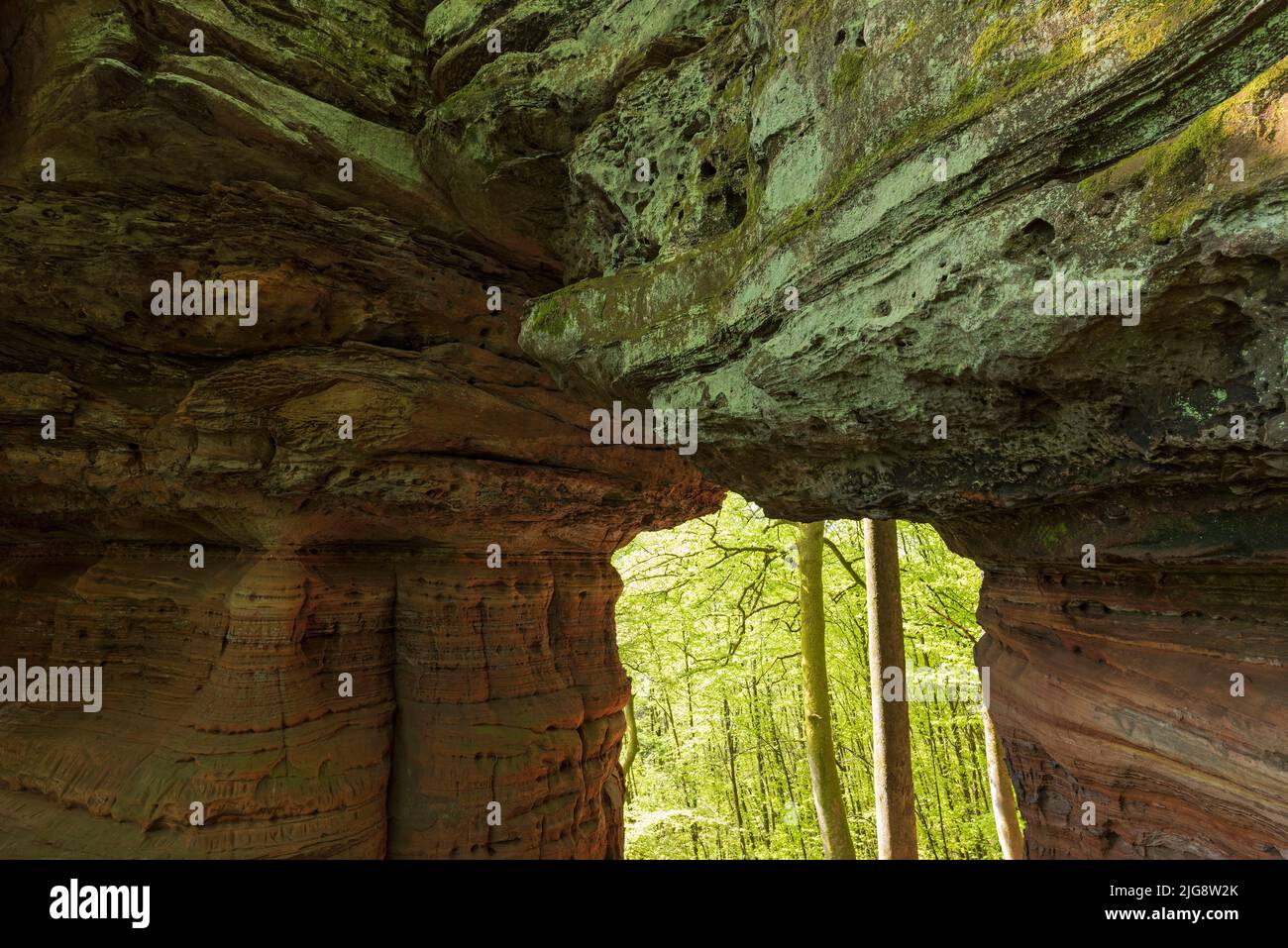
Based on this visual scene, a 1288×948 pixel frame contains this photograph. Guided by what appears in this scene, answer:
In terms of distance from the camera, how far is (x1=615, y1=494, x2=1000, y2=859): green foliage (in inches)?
519

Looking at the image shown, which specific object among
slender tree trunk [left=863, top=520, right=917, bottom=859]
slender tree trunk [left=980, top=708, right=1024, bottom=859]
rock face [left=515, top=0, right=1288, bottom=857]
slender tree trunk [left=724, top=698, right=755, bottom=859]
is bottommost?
slender tree trunk [left=724, top=698, right=755, bottom=859]

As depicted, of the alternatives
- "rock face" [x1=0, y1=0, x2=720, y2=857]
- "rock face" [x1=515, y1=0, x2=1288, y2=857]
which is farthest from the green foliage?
"rock face" [x1=515, y1=0, x2=1288, y2=857]

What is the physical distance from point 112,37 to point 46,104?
730mm

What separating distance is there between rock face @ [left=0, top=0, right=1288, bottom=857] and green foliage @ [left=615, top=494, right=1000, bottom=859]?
18.9ft

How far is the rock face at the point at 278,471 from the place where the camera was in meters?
5.02

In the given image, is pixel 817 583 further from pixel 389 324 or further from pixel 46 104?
pixel 46 104

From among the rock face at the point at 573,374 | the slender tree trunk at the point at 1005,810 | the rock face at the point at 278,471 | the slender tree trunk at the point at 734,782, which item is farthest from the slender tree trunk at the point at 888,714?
the slender tree trunk at the point at 734,782

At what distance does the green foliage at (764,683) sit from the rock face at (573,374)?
5774mm

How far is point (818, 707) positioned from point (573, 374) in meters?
7.98

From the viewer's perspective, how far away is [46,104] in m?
4.66

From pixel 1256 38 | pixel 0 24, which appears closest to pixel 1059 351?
pixel 1256 38

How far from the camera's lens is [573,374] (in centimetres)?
488

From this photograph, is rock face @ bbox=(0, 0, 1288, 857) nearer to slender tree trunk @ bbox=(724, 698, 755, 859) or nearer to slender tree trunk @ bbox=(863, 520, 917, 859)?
slender tree trunk @ bbox=(863, 520, 917, 859)

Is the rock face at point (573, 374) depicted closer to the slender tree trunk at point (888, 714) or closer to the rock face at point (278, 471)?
the rock face at point (278, 471)
